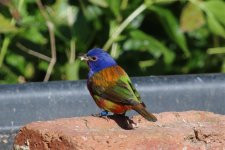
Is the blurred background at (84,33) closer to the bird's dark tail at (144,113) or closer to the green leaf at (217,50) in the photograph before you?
the green leaf at (217,50)

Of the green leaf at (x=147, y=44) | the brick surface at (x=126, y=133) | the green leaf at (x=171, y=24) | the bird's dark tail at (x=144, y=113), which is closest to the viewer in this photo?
the brick surface at (x=126, y=133)

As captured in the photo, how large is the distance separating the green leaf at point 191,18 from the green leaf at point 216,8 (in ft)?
0.14

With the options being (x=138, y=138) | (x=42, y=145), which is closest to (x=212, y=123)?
(x=138, y=138)

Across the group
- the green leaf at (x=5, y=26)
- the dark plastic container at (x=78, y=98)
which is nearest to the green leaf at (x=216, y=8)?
the dark plastic container at (x=78, y=98)

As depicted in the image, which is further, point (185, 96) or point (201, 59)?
point (201, 59)

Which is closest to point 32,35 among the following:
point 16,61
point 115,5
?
point 16,61

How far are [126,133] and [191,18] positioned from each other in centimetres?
160

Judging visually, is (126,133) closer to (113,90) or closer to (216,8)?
(113,90)

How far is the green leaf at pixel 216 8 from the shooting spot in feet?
13.3

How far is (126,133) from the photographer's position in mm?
2596

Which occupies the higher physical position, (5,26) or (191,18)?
(191,18)

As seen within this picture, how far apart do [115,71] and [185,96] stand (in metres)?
0.30

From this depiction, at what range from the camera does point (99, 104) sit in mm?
3359

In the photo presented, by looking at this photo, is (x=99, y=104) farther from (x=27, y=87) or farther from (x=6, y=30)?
(x=6, y=30)
